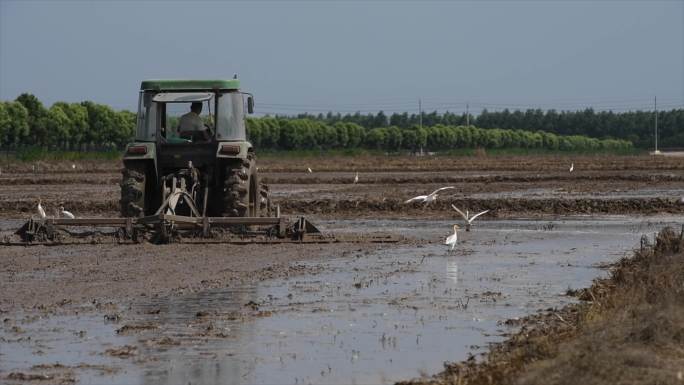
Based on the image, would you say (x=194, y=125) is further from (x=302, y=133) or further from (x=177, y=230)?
(x=302, y=133)

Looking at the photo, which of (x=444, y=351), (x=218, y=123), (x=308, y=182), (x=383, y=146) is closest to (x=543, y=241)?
(x=218, y=123)

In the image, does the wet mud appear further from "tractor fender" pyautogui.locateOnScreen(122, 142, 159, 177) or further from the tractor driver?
the tractor driver

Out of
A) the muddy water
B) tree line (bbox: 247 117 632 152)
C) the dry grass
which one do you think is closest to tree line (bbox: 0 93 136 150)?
tree line (bbox: 247 117 632 152)

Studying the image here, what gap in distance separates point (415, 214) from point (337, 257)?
34.4 feet

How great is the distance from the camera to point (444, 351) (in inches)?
380

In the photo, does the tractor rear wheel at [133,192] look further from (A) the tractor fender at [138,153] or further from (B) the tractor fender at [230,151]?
(B) the tractor fender at [230,151]

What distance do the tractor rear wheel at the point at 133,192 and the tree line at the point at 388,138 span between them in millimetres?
90545

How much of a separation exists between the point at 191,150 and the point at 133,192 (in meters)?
1.20

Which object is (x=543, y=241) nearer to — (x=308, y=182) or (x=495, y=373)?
Answer: (x=495, y=373)

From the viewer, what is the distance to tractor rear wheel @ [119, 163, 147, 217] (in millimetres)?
18438

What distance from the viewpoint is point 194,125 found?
19047mm

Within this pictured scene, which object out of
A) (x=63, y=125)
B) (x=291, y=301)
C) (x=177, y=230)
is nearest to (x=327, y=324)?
(x=291, y=301)

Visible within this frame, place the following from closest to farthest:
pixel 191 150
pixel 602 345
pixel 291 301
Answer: pixel 602 345
pixel 291 301
pixel 191 150

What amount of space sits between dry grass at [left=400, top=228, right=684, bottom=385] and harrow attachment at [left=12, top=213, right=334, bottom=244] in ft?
22.5
